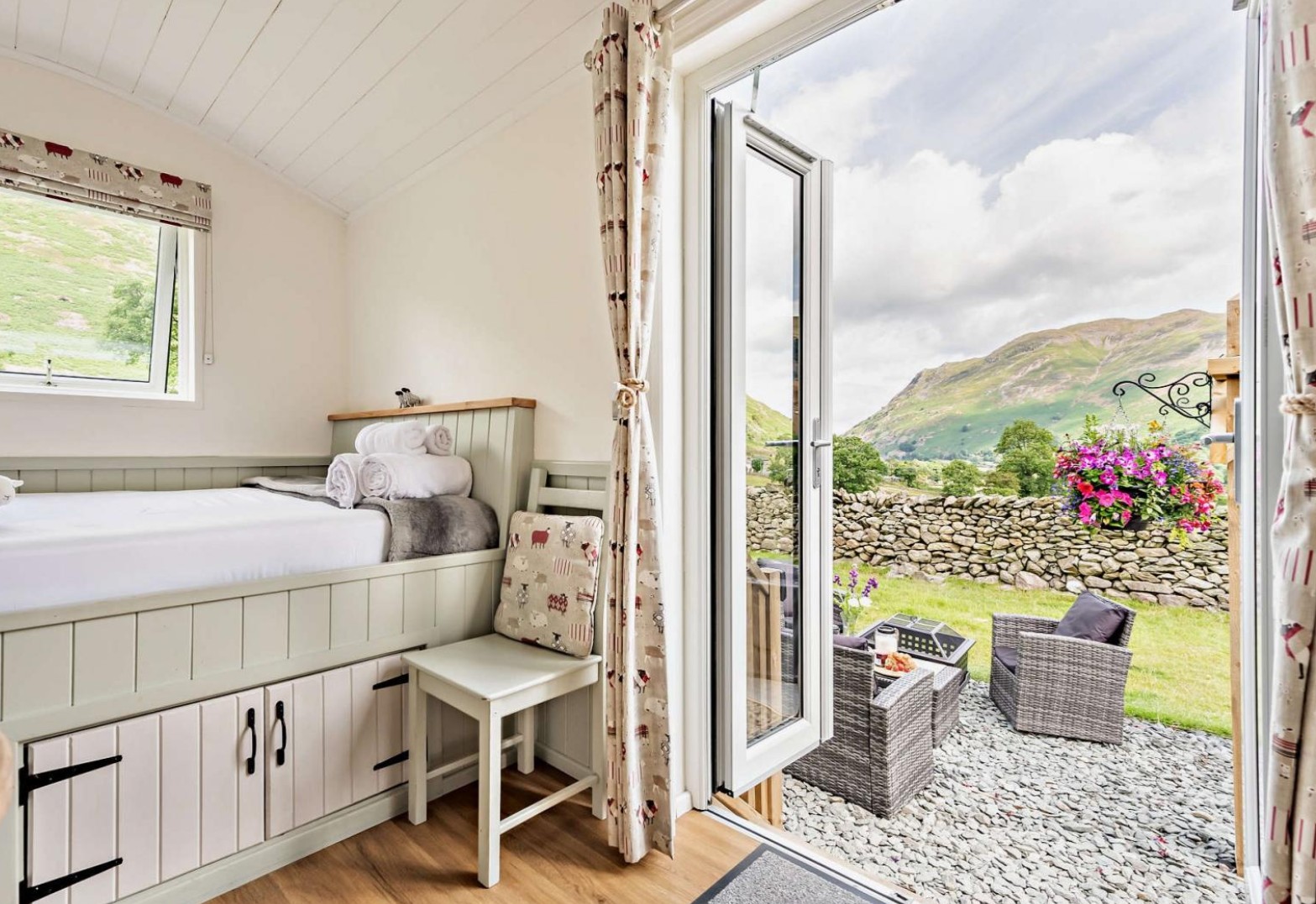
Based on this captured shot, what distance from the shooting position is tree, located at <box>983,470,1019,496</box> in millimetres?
4020

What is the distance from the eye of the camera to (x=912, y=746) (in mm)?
2500

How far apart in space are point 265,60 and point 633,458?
2000mm

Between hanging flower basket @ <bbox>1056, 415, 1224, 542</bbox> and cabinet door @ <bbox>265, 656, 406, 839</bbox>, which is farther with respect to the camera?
hanging flower basket @ <bbox>1056, 415, 1224, 542</bbox>

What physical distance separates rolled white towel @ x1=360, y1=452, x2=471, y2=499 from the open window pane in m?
1.54

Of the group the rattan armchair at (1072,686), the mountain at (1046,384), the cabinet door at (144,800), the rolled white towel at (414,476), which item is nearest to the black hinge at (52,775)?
the cabinet door at (144,800)

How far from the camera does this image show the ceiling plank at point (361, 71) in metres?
1.82

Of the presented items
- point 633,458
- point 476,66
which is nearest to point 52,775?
point 633,458

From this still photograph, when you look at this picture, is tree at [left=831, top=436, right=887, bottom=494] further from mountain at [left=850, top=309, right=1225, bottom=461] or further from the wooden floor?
→ the wooden floor

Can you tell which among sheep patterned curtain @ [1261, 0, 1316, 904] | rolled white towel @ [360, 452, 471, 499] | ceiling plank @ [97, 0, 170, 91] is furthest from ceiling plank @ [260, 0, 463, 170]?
sheep patterned curtain @ [1261, 0, 1316, 904]

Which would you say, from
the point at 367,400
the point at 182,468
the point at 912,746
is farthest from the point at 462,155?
the point at 912,746

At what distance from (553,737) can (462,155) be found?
6.90ft

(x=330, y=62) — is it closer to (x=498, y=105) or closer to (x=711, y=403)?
(x=498, y=105)

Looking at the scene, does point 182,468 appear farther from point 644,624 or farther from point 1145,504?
point 1145,504

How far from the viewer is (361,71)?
83.2 inches
